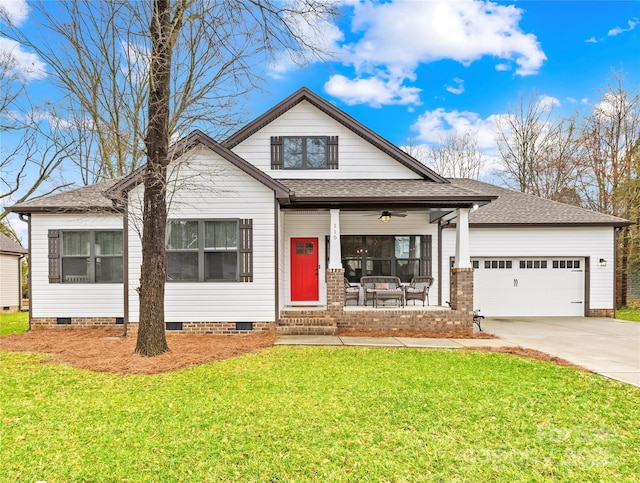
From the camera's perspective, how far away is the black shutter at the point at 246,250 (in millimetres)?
8758

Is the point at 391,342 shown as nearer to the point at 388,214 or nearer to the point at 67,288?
the point at 388,214

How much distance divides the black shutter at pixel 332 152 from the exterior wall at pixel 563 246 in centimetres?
532

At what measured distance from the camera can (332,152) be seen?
10867 mm

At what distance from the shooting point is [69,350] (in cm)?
700

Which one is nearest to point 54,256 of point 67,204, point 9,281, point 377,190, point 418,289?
point 67,204

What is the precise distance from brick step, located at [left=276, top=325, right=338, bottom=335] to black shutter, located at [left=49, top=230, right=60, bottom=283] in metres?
6.25

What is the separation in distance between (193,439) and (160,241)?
13.0 ft

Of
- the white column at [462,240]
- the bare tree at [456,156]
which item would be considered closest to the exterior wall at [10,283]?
the white column at [462,240]

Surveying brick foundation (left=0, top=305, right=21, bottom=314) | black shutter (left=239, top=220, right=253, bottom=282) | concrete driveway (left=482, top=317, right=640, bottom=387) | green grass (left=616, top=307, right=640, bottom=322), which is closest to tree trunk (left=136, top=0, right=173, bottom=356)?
black shutter (left=239, top=220, right=253, bottom=282)

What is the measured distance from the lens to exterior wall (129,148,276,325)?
28.7ft

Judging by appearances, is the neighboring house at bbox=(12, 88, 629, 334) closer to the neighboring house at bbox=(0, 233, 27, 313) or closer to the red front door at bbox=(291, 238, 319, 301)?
the red front door at bbox=(291, 238, 319, 301)

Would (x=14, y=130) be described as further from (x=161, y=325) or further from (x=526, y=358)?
(x=526, y=358)

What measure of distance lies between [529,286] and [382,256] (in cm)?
541

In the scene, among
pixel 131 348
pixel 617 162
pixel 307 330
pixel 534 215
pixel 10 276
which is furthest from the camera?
pixel 10 276
